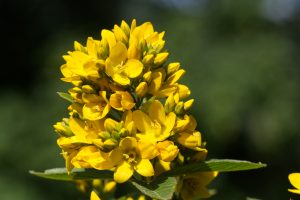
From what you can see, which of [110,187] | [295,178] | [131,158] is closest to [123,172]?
[131,158]

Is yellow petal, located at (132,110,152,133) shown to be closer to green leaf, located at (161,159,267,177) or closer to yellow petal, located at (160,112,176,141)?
yellow petal, located at (160,112,176,141)

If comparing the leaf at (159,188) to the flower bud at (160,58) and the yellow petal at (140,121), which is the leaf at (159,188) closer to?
the yellow petal at (140,121)

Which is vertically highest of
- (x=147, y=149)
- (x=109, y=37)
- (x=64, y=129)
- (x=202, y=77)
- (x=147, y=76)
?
(x=202, y=77)

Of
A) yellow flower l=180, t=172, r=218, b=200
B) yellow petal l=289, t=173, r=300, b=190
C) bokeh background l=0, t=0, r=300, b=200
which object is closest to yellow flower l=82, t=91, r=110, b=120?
yellow flower l=180, t=172, r=218, b=200

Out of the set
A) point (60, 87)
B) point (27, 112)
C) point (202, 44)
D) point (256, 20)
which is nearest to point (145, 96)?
point (60, 87)

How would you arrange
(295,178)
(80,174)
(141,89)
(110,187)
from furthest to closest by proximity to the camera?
(110,187), (80,174), (141,89), (295,178)

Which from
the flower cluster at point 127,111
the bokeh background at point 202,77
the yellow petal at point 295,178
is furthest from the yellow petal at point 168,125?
the bokeh background at point 202,77

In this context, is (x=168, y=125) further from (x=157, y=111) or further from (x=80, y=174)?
(x=80, y=174)

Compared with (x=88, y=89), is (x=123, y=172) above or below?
below
